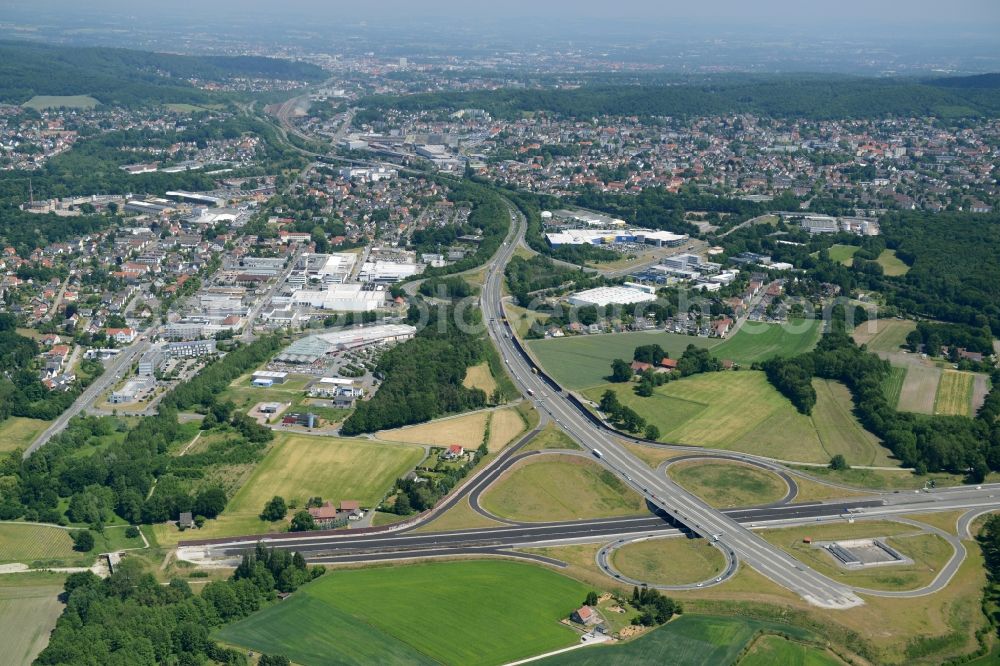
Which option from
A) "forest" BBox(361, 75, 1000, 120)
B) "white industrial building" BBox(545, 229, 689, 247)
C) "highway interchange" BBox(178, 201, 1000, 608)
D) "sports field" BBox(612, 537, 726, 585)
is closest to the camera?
"sports field" BBox(612, 537, 726, 585)

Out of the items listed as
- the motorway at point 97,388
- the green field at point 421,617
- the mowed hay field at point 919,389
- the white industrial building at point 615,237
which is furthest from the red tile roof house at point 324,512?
the white industrial building at point 615,237

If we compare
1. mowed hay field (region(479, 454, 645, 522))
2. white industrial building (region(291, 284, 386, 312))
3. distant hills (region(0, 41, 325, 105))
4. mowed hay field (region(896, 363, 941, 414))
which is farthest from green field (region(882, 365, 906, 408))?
Answer: distant hills (region(0, 41, 325, 105))

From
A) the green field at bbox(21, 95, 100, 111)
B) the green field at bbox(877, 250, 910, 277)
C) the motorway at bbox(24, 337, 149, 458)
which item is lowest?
the motorway at bbox(24, 337, 149, 458)

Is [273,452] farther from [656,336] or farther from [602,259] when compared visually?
[602,259]

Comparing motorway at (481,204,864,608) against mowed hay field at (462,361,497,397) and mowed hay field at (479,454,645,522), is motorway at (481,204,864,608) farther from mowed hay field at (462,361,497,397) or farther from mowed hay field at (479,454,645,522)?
mowed hay field at (462,361,497,397)

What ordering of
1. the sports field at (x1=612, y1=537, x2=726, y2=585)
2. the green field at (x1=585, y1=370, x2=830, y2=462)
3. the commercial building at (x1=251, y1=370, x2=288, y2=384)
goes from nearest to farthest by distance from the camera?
the sports field at (x1=612, y1=537, x2=726, y2=585) → the green field at (x1=585, y1=370, x2=830, y2=462) → the commercial building at (x1=251, y1=370, x2=288, y2=384)

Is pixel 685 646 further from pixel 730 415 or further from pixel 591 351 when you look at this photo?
pixel 591 351
